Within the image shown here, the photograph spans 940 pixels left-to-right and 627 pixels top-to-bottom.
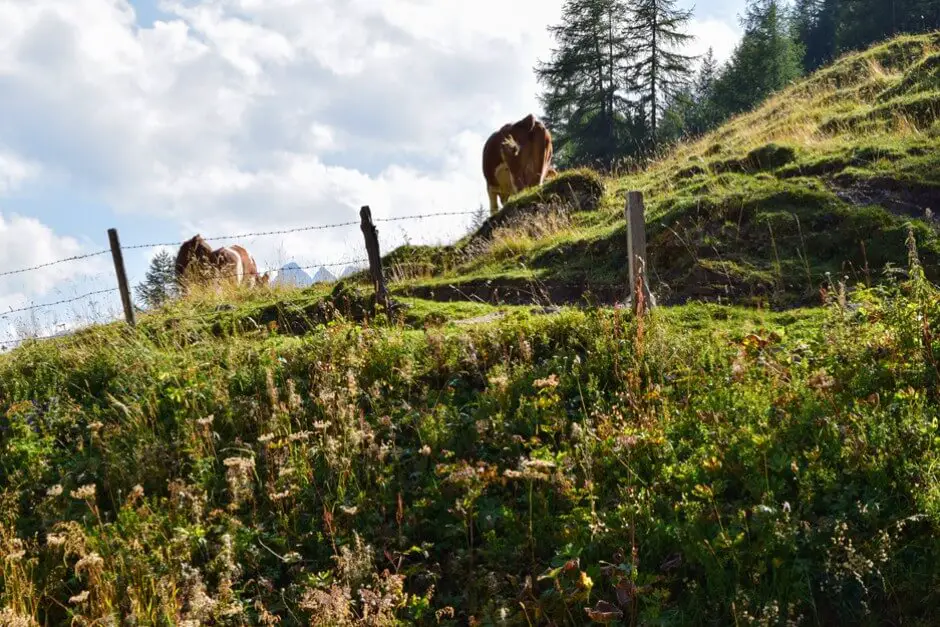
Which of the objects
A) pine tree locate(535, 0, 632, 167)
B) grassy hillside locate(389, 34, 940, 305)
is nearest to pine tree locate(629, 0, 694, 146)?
pine tree locate(535, 0, 632, 167)

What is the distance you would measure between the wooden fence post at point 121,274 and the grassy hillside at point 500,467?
4.57 feet

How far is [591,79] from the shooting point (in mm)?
39469

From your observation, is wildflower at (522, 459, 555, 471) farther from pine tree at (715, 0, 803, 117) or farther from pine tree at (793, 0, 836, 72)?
pine tree at (793, 0, 836, 72)

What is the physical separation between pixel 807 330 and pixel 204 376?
5388 mm

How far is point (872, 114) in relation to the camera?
46.7 ft

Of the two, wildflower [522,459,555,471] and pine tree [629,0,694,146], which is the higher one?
pine tree [629,0,694,146]

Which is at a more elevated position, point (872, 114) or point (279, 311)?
point (872, 114)

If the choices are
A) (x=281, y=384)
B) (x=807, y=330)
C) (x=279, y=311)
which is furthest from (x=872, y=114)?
(x=281, y=384)

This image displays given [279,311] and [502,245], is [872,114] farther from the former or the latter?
[279,311]

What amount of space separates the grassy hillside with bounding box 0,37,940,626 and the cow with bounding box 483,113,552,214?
1387cm

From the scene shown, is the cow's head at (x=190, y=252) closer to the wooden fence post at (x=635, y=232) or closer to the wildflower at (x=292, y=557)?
the wooden fence post at (x=635, y=232)

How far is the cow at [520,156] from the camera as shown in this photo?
71.9ft

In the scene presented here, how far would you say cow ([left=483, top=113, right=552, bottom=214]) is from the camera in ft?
71.9

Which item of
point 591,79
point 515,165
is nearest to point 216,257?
point 515,165
